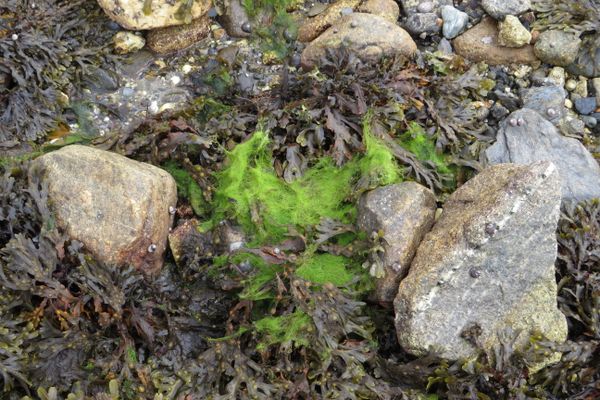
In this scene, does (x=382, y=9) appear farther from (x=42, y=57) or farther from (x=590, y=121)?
(x=42, y=57)

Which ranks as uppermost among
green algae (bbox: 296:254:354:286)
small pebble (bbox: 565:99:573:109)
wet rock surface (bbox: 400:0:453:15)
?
wet rock surface (bbox: 400:0:453:15)

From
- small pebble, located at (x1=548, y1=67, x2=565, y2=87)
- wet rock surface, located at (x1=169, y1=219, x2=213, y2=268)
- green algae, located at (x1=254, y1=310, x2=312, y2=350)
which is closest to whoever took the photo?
green algae, located at (x1=254, y1=310, x2=312, y2=350)

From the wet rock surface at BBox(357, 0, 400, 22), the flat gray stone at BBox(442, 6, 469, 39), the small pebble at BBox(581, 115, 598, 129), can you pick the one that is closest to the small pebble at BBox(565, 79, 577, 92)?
the small pebble at BBox(581, 115, 598, 129)

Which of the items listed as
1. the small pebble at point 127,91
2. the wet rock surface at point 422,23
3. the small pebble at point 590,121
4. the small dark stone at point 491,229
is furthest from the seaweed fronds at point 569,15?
the small pebble at point 127,91

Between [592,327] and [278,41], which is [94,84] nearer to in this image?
[278,41]

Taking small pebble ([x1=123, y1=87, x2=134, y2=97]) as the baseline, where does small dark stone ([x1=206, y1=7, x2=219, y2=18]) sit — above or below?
above

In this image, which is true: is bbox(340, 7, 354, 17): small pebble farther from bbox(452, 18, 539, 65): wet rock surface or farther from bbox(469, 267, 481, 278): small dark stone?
bbox(469, 267, 481, 278): small dark stone

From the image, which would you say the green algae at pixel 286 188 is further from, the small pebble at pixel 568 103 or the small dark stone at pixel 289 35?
the small pebble at pixel 568 103
